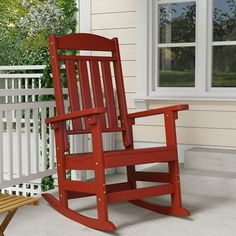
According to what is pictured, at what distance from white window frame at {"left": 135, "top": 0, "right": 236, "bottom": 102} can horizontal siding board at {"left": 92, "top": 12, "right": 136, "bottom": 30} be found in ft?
0.39

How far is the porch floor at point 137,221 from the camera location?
273 cm

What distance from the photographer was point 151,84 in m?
4.48

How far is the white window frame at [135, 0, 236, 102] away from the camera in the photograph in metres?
4.19

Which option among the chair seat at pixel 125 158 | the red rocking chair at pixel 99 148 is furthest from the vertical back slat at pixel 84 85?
the chair seat at pixel 125 158

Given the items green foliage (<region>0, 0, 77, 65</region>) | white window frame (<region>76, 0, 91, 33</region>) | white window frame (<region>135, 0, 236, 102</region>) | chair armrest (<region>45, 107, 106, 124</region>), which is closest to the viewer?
chair armrest (<region>45, 107, 106, 124</region>)

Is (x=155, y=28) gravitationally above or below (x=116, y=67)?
above

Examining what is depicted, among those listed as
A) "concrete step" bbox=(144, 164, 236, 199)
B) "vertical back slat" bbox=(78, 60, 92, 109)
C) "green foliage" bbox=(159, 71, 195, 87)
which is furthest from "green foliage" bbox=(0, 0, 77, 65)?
"concrete step" bbox=(144, 164, 236, 199)

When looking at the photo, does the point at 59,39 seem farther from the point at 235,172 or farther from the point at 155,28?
the point at 235,172

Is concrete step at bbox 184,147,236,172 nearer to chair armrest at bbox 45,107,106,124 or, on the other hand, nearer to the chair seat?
the chair seat

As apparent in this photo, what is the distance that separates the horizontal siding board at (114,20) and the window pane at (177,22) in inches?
11.3

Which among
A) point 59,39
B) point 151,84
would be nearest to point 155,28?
point 151,84

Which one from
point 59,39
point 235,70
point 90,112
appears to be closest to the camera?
point 90,112

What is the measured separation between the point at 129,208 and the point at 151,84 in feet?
5.01

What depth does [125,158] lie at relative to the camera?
9.30 feet
